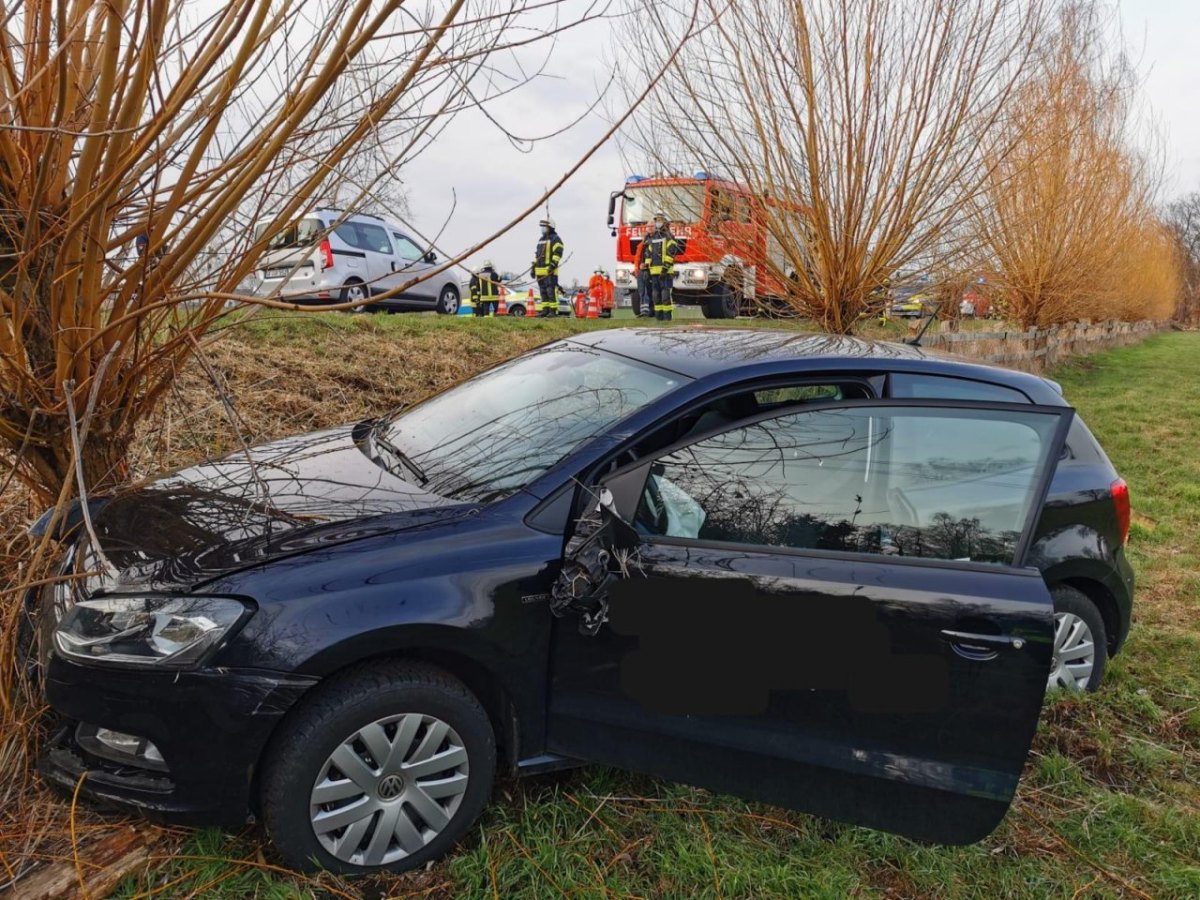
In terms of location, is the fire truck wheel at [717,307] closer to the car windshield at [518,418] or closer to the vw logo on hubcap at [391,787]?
the car windshield at [518,418]

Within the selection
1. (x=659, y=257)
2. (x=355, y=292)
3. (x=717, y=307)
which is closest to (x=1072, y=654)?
(x=355, y=292)

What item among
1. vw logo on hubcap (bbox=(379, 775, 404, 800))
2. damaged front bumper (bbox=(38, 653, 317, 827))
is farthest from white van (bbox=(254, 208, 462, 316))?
vw logo on hubcap (bbox=(379, 775, 404, 800))

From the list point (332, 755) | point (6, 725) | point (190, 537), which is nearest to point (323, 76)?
point (190, 537)

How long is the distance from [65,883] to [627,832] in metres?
1.52

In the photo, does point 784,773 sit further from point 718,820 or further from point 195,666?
point 195,666

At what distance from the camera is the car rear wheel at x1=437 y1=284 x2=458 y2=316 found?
13781 millimetres

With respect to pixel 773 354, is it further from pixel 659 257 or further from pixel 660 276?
pixel 659 257

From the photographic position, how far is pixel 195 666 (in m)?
2.10

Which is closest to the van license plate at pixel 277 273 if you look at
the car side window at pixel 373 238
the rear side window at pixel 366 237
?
the rear side window at pixel 366 237

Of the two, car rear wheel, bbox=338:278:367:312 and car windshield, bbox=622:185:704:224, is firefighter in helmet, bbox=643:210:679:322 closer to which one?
car rear wheel, bbox=338:278:367:312

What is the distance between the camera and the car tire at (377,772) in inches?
85.6

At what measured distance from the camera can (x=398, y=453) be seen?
3.11 meters

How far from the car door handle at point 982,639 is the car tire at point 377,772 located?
4.34 ft

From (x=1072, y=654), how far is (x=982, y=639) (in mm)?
1551
